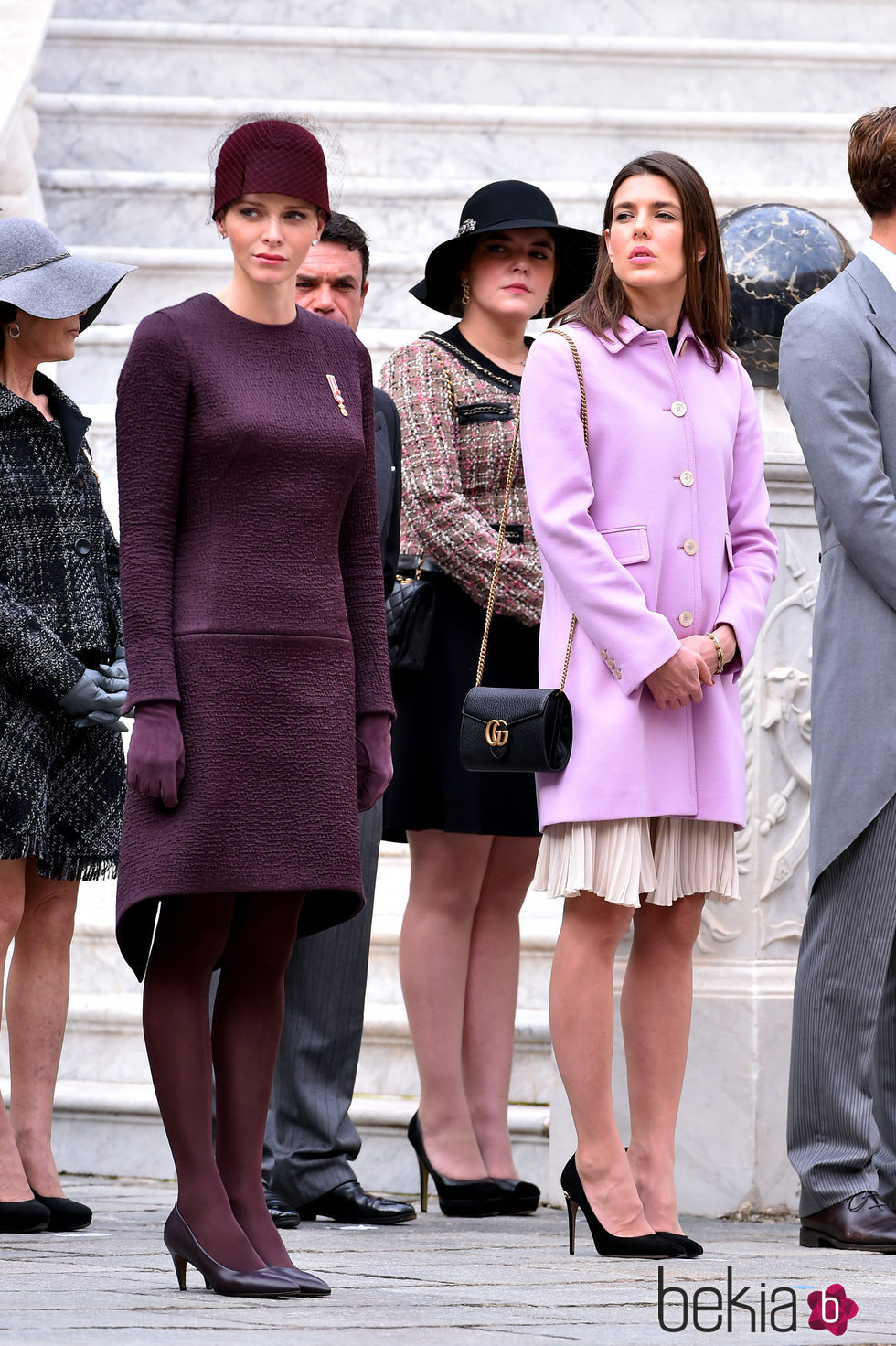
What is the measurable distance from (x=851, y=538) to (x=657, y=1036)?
0.95m

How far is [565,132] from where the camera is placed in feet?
25.1

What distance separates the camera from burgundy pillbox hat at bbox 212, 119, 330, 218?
Answer: 319cm

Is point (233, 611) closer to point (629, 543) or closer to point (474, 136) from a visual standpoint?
point (629, 543)

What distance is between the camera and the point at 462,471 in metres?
4.46

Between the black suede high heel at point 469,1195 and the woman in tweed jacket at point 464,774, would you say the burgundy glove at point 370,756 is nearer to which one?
the woman in tweed jacket at point 464,774

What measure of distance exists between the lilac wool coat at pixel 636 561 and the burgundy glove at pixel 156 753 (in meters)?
0.90

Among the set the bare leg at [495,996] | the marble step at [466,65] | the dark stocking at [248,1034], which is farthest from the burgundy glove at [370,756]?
the marble step at [466,65]

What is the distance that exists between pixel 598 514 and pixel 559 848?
1.93ft

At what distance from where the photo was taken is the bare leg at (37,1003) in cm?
418

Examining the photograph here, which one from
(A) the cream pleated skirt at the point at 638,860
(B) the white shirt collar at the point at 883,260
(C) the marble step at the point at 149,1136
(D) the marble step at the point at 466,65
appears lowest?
(C) the marble step at the point at 149,1136

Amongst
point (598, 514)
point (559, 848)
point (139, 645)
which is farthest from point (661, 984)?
point (139, 645)

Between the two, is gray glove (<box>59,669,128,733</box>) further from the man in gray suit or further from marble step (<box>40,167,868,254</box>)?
marble step (<box>40,167,868,254</box>)

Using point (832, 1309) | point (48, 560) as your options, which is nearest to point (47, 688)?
point (48, 560)

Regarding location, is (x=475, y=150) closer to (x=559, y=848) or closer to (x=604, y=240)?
(x=604, y=240)
